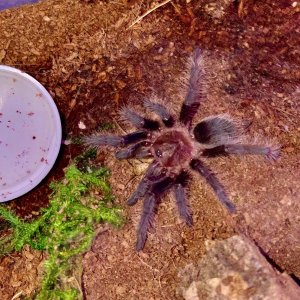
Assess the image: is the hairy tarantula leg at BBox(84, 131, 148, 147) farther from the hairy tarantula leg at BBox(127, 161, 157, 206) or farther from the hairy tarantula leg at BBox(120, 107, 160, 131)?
the hairy tarantula leg at BBox(127, 161, 157, 206)

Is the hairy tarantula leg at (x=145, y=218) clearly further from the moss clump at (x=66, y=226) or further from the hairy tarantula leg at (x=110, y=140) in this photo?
the hairy tarantula leg at (x=110, y=140)

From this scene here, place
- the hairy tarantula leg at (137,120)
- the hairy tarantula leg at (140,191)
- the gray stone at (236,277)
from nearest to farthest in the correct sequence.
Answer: the gray stone at (236,277) → the hairy tarantula leg at (140,191) → the hairy tarantula leg at (137,120)

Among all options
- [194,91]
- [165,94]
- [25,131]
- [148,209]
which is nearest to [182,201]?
[148,209]

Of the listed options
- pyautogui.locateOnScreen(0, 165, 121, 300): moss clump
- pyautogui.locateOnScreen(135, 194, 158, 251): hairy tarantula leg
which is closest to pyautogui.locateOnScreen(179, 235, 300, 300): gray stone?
pyautogui.locateOnScreen(135, 194, 158, 251): hairy tarantula leg

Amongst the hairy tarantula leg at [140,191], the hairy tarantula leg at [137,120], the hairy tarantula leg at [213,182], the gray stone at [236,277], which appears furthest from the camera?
the hairy tarantula leg at [137,120]

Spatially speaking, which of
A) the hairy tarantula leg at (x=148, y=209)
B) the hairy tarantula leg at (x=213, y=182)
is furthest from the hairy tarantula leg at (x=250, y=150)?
the hairy tarantula leg at (x=148, y=209)
